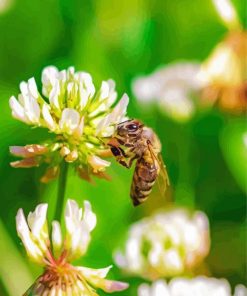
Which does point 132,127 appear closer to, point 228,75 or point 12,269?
point 12,269

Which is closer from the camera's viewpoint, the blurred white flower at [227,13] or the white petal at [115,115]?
the white petal at [115,115]

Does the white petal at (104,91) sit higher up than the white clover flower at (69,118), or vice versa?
the white petal at (104,91)

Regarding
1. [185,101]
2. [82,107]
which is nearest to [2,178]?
[82,107]

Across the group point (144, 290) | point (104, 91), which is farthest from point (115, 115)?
point (144, 290)

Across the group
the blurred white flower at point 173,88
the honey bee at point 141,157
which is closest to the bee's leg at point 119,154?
the honey bee at point 141,157

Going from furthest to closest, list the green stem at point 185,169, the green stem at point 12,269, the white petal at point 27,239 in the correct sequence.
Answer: the green stem at point 185,169, the green stem at point 12,269, the white petal at point 27,239

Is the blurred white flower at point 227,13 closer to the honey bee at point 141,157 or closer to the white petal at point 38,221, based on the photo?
the honey bee at point 141,157

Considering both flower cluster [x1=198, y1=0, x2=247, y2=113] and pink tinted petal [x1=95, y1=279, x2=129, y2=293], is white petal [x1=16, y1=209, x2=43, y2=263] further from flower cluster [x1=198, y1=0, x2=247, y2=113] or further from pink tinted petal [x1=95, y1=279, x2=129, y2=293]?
flower cluster [x1=198, y1=0, x2=247, y2=113]
